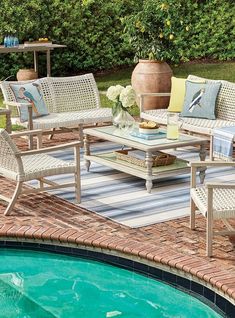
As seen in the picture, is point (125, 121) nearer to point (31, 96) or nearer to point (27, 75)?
point (31, 96)

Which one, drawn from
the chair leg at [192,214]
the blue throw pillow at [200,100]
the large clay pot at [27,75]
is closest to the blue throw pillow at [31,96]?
the blue throw pillow at [200,100]

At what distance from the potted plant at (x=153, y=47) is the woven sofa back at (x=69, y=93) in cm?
148

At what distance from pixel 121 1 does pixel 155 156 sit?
9.55 m

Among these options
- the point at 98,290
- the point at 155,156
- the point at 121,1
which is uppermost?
the point at 121,1

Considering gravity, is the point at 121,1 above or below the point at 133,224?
above

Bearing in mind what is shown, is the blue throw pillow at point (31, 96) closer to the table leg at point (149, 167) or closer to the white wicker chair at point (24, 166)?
the white wicker chair at point (24, 166)

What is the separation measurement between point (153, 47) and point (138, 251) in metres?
6.44

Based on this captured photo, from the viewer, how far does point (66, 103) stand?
10180 millimetres

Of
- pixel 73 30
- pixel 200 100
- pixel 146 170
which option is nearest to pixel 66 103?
pixel 200 100

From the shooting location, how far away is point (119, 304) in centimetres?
→ 556

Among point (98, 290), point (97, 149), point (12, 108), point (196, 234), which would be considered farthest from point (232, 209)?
point (12, 108)

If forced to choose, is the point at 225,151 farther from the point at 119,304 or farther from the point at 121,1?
the point at 121,1

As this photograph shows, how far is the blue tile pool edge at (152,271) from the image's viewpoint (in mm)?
5293

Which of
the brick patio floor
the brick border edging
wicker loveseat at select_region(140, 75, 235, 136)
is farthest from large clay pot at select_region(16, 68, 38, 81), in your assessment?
the brick border edging
